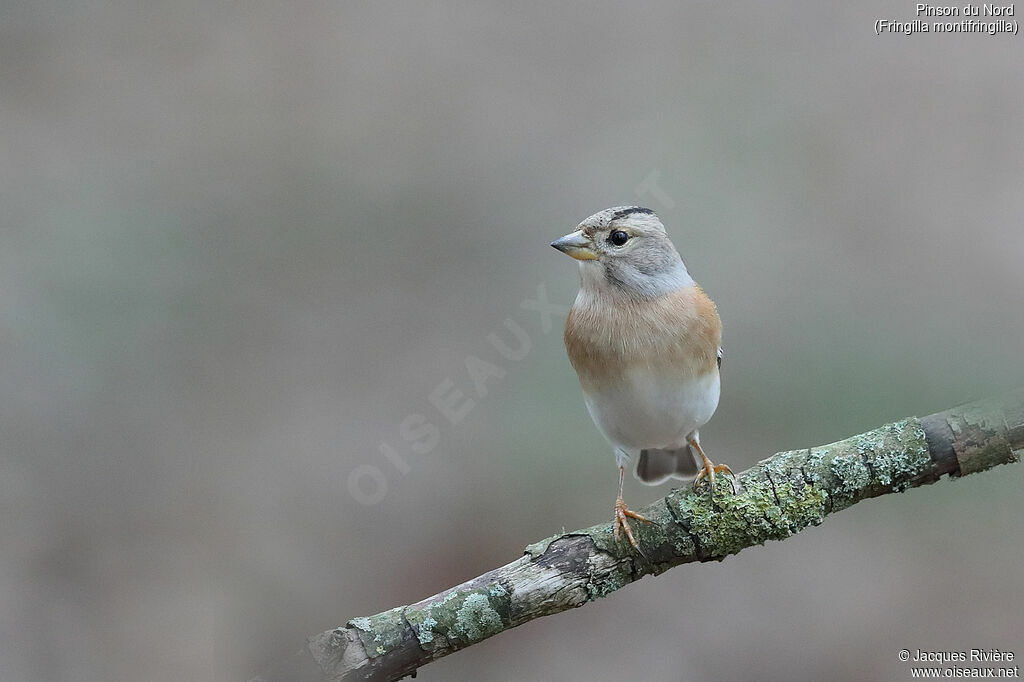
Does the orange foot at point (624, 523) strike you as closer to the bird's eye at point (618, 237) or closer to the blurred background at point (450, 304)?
the bird's eye at point (618, 237)

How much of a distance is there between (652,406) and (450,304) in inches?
180

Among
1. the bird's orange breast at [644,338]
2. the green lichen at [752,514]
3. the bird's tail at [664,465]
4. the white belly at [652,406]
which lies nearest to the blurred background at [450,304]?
the bird's tail at [664,465]

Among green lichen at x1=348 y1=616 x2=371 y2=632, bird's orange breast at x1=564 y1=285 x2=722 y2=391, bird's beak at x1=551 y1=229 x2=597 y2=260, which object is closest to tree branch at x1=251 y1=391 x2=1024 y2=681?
green lichen at x1=348 y1=616 x2=371 y2=632

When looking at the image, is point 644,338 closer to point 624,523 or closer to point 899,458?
point 624,523

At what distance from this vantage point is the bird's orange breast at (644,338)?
407cm

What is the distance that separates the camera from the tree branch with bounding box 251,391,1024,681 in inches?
122

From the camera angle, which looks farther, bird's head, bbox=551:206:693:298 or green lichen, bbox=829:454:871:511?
bird's head, bbox=551:206:693:298

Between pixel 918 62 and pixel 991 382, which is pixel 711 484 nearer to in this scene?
pixel 991 382

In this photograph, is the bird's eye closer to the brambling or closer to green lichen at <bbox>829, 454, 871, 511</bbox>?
the brambling

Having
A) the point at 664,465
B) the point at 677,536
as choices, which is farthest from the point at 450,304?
the point at 677,536

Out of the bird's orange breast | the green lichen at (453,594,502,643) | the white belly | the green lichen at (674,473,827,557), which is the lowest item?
the green lichen at (453,594,502,643)

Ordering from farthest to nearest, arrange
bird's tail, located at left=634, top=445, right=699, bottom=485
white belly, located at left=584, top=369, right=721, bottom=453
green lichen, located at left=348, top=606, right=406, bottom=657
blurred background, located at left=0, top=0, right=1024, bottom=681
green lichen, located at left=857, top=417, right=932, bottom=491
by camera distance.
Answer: blurred background, located at left=0, top=0, right=1024, bottom=681
bird's tail, located at left=634, top=445, right=699, bottom=485
white belly, located at left=584, top=369, right=721, bottom=453
green lichen, located at left=857, top=417, right=932, bottom=491
green lichen, located at left=348, top=606, right=406, bottom=657

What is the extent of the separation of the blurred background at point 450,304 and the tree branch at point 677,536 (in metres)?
2.93

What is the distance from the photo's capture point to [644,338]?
4.09 meters
